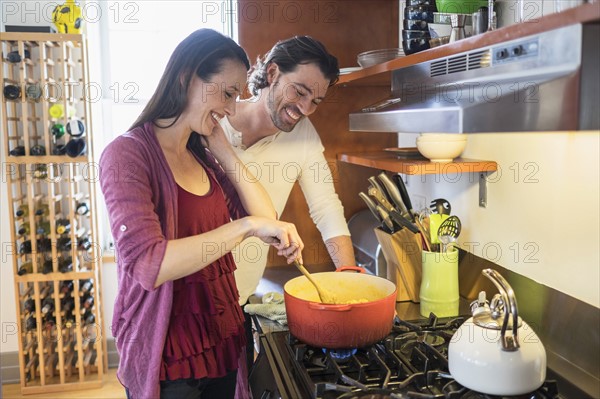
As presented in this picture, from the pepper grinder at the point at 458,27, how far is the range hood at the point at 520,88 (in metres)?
0.17

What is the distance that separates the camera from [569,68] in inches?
30.4

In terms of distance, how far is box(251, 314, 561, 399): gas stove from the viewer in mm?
1094

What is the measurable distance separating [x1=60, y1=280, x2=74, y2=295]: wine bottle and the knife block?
194 centimetres

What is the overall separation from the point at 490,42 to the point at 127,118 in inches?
105

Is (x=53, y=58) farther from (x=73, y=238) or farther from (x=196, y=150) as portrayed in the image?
(x=196, y=150)

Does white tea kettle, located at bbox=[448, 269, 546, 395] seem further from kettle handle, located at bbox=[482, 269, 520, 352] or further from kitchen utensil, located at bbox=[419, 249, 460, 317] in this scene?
kitchen utensil, located at bbox=[419, 249, 460, 317]

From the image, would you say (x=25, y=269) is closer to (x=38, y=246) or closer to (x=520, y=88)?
(x=38, y=246)

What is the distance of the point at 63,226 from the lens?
291 centimetres

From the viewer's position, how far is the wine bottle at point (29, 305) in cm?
293

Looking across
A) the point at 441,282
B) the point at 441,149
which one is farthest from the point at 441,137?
the point at 441,282

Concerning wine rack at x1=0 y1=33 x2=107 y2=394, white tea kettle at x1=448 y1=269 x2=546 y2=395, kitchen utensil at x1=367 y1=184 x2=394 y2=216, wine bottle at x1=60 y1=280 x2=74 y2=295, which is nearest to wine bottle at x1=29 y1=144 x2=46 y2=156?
wine rack at x1=0 y1=33 x2=107 y2=394

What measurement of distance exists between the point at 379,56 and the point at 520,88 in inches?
36.9

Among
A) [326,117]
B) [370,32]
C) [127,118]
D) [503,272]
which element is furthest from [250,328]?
[127,118]

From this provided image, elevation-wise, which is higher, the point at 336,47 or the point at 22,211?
the point at 336,47
